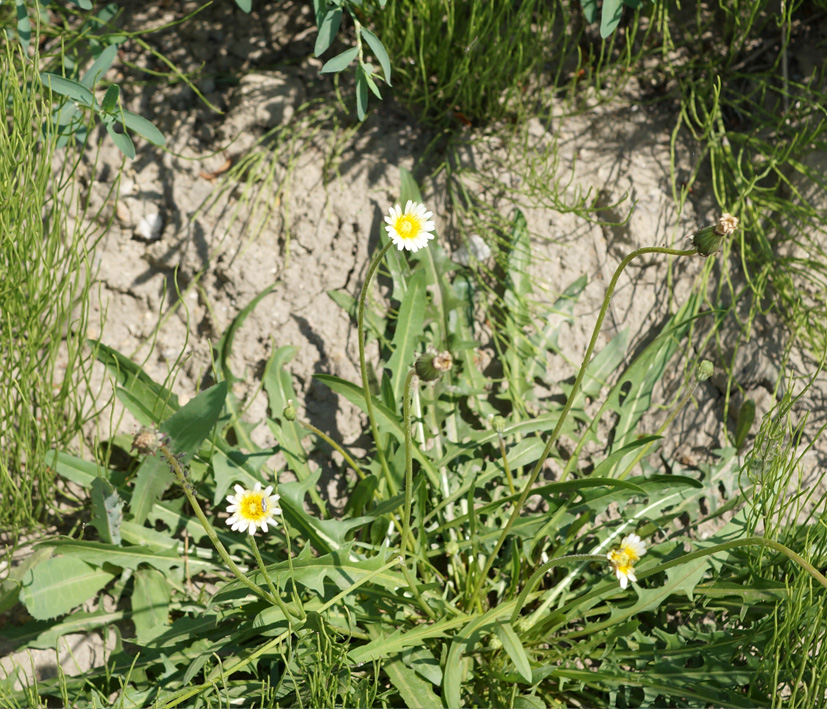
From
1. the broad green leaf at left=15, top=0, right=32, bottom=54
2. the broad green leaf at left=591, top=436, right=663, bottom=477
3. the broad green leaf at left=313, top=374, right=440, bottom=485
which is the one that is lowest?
the broad green leaf at left=591, top=436, right=663, bottom=477

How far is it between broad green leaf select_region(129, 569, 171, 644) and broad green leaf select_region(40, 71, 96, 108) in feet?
4.15

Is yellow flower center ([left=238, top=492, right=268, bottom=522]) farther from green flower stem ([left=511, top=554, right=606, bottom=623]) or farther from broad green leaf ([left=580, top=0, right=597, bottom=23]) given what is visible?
broad green leaf ([left=580, top=0, right=597, bottom=23])

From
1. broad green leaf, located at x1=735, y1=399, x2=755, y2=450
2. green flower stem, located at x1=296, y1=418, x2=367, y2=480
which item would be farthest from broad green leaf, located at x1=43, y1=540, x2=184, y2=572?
broad green leaf, located at x1=735, y1=399, x2=755, y2=450

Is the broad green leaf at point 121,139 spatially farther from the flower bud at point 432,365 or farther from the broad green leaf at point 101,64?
the flower bud at point 432,365

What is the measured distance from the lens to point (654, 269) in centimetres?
259

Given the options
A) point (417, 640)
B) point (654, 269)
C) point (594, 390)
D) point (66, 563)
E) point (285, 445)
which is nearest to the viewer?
point (417, 640)

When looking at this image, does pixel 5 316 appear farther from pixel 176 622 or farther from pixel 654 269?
pixel 654 269

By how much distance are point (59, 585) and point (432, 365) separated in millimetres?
1201

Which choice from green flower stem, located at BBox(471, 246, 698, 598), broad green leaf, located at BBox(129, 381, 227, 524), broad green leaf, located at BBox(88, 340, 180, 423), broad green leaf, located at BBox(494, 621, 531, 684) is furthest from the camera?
broad green leaf, located at BBox(88, 340, 180, 423)

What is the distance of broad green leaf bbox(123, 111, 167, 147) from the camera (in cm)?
198

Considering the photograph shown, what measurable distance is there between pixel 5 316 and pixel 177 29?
148cm

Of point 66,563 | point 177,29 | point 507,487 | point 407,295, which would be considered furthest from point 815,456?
point 177,29

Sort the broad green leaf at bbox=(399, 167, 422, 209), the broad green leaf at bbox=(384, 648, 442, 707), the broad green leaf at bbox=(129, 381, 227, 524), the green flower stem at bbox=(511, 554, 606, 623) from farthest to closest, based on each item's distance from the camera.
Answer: the broad green leaf at bbox=(399, 167, 422, 209), the broad green leaf at bbox=(129, 381, 227, 524), the broad green leaf at bbox=(384, 648, 442, 707), the green flower stem at bbox=(511, 554, 606, 623)

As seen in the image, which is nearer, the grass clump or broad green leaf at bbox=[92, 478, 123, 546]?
the grass clump
